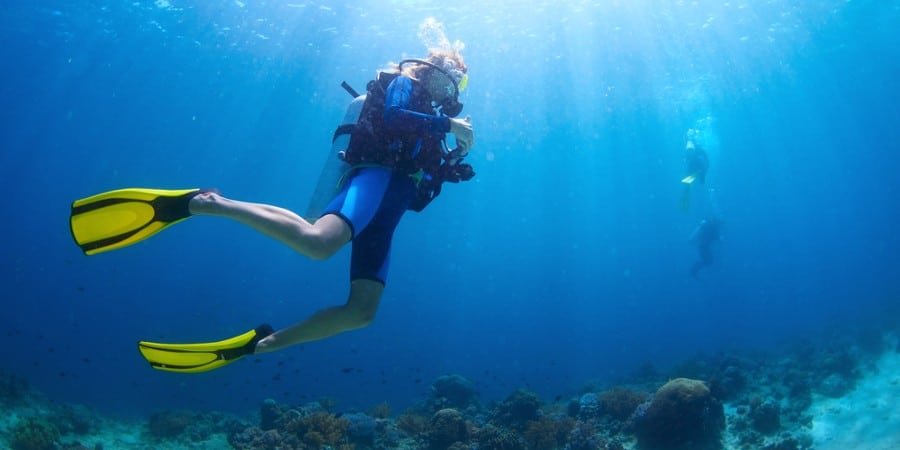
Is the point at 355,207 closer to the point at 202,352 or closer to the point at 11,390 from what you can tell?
the point at 202,352

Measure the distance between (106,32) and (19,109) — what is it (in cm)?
2643

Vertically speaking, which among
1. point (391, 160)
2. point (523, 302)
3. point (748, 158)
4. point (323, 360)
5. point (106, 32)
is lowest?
point (391, 160)

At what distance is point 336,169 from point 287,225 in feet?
3.81

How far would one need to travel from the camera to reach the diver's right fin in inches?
151

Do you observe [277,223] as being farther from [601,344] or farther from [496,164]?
[601,344]

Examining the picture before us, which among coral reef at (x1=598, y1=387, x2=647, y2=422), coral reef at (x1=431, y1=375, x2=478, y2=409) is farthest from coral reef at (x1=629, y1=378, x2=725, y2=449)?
coral reef at (x1=431, y1=375, x2=478, y2=409)

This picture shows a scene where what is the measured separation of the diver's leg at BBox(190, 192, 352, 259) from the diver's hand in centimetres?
152

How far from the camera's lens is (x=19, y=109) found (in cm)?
5016

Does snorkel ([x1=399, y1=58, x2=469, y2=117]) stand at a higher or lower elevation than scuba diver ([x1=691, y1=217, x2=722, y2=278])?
lower

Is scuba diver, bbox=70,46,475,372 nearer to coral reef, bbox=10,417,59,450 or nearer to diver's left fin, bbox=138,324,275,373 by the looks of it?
diver's left fin, bbox=138,324,275,373

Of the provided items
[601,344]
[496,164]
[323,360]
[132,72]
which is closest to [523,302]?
[601,344]

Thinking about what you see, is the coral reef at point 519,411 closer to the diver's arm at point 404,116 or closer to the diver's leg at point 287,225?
the diver's arm at point 404,116

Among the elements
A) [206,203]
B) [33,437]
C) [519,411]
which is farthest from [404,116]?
[33,437]

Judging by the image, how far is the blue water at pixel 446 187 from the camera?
99.9ft
